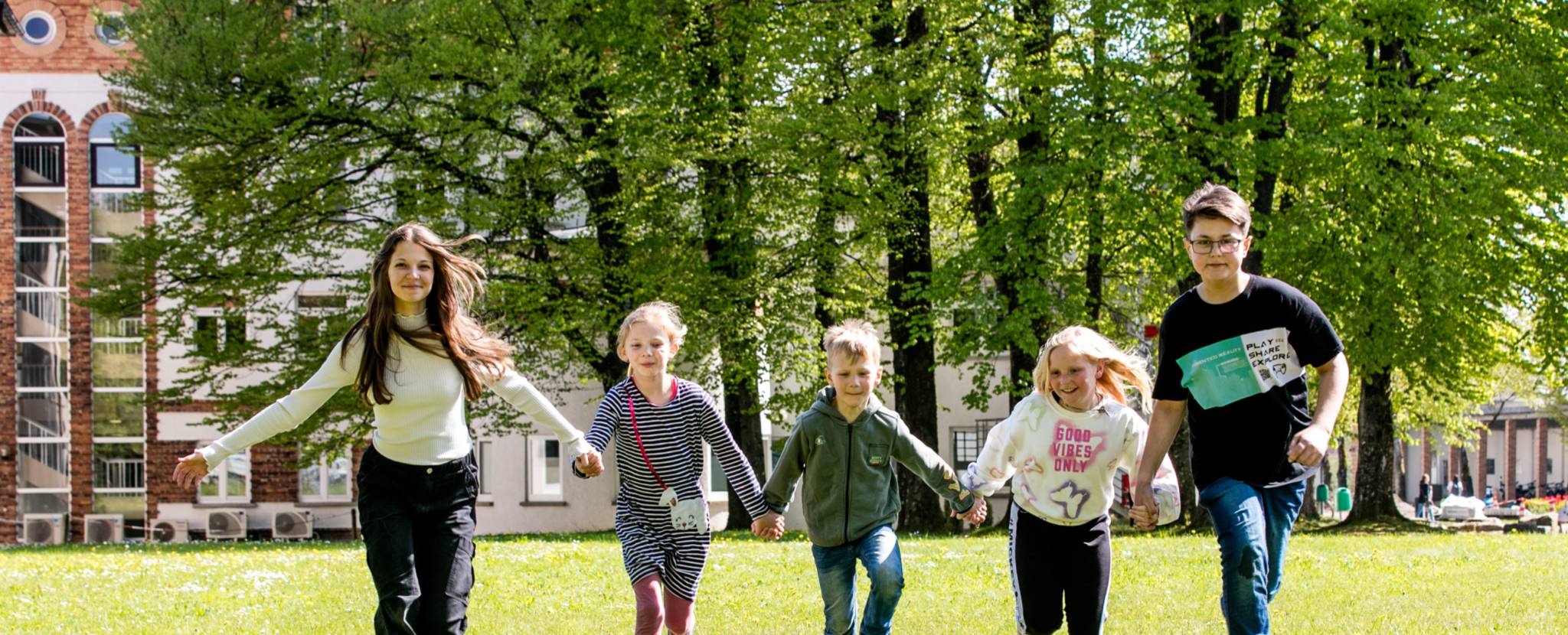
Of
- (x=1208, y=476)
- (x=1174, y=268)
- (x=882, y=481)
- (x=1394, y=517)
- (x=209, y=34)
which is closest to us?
(x=1208, y=476)

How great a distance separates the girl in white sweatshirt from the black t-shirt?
1.62 ft

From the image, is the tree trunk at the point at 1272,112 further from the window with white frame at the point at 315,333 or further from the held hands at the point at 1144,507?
the held hands at the point at 1144,507

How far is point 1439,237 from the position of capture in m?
22.5

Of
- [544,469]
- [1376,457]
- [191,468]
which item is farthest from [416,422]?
[544,469]

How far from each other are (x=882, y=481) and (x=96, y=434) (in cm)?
3657

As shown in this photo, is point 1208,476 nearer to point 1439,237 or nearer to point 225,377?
point 1439,237

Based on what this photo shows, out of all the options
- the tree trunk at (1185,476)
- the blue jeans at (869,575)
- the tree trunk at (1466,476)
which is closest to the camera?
the blue jeans at (869,575)

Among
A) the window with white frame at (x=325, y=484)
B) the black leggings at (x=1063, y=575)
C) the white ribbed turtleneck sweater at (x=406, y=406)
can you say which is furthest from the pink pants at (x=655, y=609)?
the window with white frame at (x=325, y=484)

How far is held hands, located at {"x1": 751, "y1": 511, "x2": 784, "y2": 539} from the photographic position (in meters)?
6.94

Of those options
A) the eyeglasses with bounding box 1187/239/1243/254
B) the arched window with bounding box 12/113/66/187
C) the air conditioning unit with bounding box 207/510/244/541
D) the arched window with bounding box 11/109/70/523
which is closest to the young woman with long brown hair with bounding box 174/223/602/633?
the eyeglasses with bounding box 1187/239/1243/254

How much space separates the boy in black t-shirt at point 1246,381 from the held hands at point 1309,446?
0.22m

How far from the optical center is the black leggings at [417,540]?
236 inches

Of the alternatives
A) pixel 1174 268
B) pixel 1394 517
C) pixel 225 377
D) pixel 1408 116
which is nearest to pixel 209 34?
pixel 225 377

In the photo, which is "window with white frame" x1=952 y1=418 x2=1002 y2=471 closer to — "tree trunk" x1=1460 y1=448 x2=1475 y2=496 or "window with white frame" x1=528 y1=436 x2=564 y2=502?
"window with white frame" x1=528 y1=436 x2=564 y2=502
